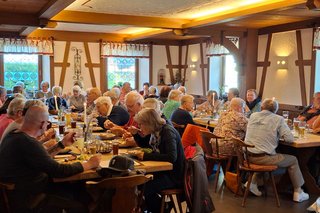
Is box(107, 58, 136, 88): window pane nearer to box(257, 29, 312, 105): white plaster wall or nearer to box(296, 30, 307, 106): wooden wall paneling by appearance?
box(257, 29, 312, 105): white plaster wall

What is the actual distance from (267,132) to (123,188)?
241 centimetres

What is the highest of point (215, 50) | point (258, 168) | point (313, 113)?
point (215, 50)

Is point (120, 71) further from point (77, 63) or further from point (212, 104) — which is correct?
point (212, 104)

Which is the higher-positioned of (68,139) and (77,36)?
(77,36)

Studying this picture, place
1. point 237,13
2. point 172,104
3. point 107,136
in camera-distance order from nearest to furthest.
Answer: point 107,136 → point 172,104 → point 237,13

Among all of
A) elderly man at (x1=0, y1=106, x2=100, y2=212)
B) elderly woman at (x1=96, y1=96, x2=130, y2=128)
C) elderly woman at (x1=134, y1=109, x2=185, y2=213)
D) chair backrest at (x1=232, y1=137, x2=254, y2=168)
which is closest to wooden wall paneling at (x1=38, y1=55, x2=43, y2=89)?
elderly woman at (x1=96, y1=96, x2=130, y2=128)

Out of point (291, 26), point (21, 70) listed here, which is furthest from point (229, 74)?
point (21, 70)

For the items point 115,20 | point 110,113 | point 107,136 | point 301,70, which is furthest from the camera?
point 301,70

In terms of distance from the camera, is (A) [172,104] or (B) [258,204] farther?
(A) [172,104]

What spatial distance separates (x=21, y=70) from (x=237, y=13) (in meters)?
6.56

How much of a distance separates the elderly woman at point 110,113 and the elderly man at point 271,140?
165 cm

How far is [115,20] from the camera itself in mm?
7098

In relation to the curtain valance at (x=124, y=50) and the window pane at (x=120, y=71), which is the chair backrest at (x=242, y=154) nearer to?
the curtain valance at (x=124, y=50)

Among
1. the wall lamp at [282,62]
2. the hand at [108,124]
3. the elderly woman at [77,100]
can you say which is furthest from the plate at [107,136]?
the wall lamp at [282,62]
